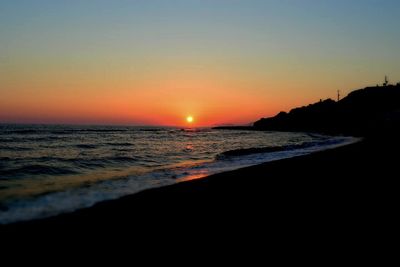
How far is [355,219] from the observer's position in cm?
668

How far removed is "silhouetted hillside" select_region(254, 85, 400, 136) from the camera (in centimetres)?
7567

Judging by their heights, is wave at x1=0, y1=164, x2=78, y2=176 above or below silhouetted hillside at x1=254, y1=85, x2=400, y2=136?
below

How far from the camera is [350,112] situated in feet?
301

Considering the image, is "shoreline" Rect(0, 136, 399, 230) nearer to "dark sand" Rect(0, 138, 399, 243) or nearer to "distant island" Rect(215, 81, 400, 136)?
"dark sand" Rect(0, 138, 399, 243)

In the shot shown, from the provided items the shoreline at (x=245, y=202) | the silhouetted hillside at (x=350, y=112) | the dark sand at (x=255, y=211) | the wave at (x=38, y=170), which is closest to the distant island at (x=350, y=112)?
the silhouetted hillside at (x=350, y=112)

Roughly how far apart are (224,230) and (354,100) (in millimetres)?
101889

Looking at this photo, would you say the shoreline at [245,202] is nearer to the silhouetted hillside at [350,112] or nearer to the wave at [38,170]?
the wave at [38,170]

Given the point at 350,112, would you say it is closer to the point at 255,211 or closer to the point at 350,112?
the point at 350,112

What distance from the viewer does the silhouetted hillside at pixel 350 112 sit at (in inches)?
2979

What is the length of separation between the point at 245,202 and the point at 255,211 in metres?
0.96

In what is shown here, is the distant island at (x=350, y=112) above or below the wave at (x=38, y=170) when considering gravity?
above

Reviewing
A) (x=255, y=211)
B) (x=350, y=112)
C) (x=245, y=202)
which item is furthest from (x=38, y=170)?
(x=350, y=112)

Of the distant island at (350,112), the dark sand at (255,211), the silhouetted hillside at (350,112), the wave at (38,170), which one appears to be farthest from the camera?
the silhouetted hillside at (350,112)

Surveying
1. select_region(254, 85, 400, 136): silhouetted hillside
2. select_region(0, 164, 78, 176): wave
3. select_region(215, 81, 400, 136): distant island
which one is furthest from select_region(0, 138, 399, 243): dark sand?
select_region(254, 85, 400, 136): silhouetted hillside
